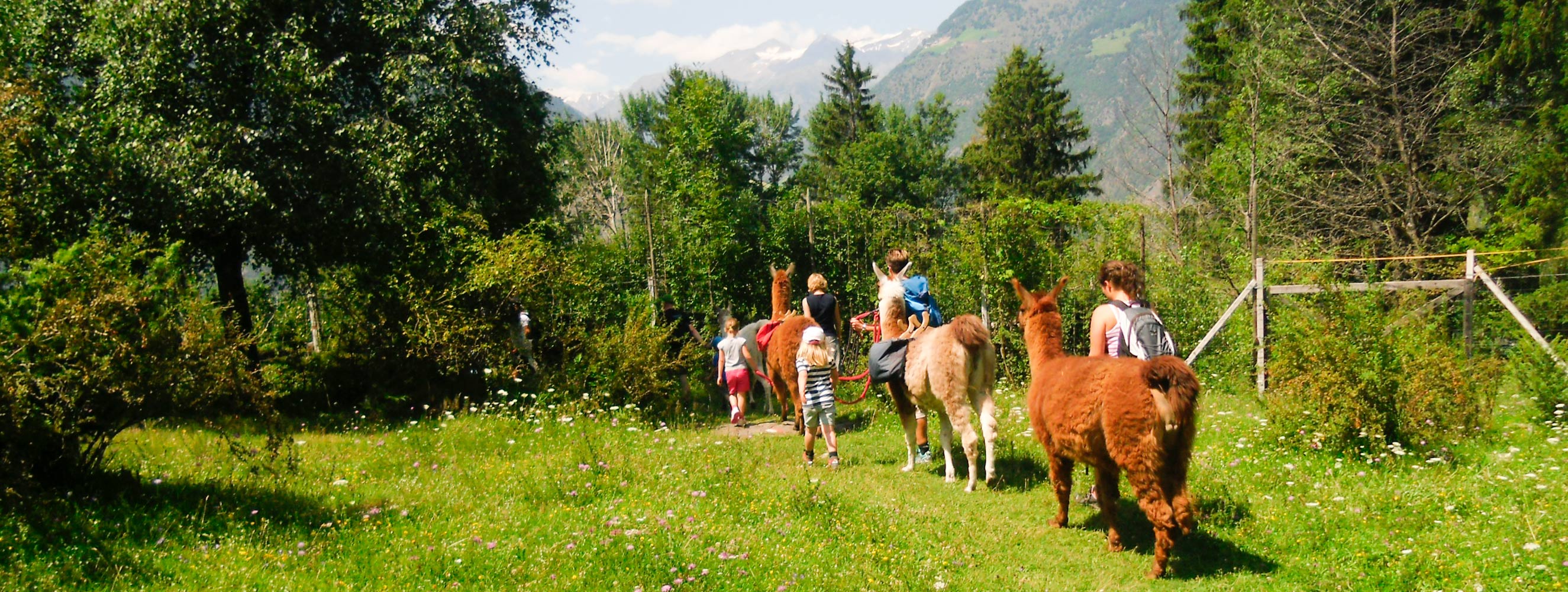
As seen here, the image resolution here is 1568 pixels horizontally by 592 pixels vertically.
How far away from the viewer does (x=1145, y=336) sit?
5.75m

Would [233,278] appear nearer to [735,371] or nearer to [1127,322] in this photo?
[735,371]

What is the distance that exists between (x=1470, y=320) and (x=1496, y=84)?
1103 centimetres

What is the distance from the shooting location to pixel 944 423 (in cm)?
767

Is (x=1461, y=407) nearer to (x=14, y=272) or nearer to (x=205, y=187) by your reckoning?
(x=14, y=272)

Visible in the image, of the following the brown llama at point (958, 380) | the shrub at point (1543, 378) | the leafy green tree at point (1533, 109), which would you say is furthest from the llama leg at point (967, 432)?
the leafy green tree at point (1533, 109)

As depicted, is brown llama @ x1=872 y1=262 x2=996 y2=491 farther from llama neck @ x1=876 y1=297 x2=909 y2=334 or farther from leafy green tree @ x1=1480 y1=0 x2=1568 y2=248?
leafy green tree @ x1=1480 y1=0 x2=1568 y2=248

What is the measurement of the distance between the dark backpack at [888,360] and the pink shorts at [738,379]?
112 inches

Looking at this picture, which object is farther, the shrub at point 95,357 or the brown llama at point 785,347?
the brown llama at point 785,347

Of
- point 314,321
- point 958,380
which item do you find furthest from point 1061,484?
point 314,321

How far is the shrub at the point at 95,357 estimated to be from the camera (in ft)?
15.8

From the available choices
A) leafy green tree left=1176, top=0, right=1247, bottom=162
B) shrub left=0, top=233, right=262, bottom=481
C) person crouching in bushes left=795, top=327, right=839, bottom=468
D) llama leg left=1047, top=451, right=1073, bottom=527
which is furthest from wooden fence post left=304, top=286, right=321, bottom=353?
leafy green tree left=1176, top=0, right=1247, bottom=162

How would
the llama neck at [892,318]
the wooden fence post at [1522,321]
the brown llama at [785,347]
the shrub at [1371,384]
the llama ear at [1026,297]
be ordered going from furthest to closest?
the brown llama at [785,347]
the llama neck at [892,318]
the wooden fence post at [1522,321]
the shrub at [1371,384]
the llama ear at [1026,297]

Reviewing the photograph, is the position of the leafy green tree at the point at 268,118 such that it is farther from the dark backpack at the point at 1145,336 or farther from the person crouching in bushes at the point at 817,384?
the dark backpack at the point at 1145,336

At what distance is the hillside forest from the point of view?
18.7 feet
